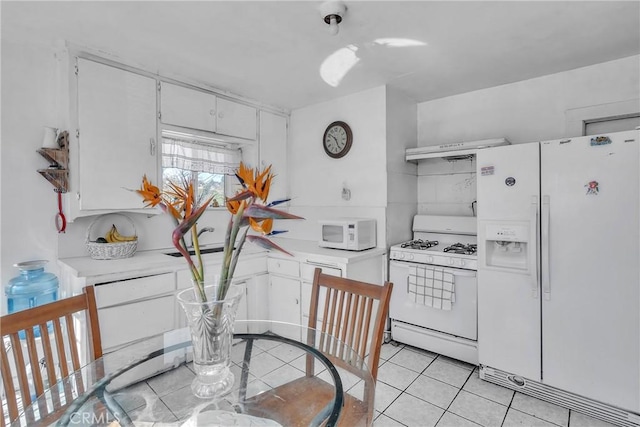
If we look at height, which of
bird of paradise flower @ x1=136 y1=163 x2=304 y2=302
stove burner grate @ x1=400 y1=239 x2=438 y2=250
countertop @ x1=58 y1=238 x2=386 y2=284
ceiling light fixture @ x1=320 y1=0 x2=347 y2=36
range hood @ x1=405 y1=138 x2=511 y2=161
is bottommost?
countertop @ x1=58 y1=238 x2=386 y2=284

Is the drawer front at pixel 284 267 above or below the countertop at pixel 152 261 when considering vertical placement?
below

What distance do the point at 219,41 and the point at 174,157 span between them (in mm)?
1226

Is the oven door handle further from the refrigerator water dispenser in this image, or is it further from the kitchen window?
the kitchen window

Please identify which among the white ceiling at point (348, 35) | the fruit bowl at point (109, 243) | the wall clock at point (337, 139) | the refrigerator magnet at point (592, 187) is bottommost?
the fruit bowl at point (109, 243)

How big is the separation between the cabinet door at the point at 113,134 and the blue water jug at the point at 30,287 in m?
0.52

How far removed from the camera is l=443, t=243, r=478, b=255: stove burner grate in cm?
265

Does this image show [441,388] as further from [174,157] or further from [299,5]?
[174,157]

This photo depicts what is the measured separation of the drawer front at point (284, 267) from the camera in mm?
2924

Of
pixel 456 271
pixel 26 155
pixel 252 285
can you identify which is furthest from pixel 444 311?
pixel 26 155

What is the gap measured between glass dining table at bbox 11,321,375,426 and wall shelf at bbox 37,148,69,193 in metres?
1.47

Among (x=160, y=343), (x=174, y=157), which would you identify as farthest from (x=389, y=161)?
(x=160, y=343)

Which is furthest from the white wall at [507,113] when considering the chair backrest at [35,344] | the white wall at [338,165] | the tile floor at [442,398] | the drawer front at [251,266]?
the chair backrest at [35,344]

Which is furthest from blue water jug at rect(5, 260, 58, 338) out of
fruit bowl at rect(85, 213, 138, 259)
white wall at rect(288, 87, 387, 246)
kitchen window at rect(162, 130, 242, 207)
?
white wall at rect(288, 87, 387, 246)

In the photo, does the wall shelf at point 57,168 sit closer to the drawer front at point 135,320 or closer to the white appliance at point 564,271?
the drawer front at point 135,320
